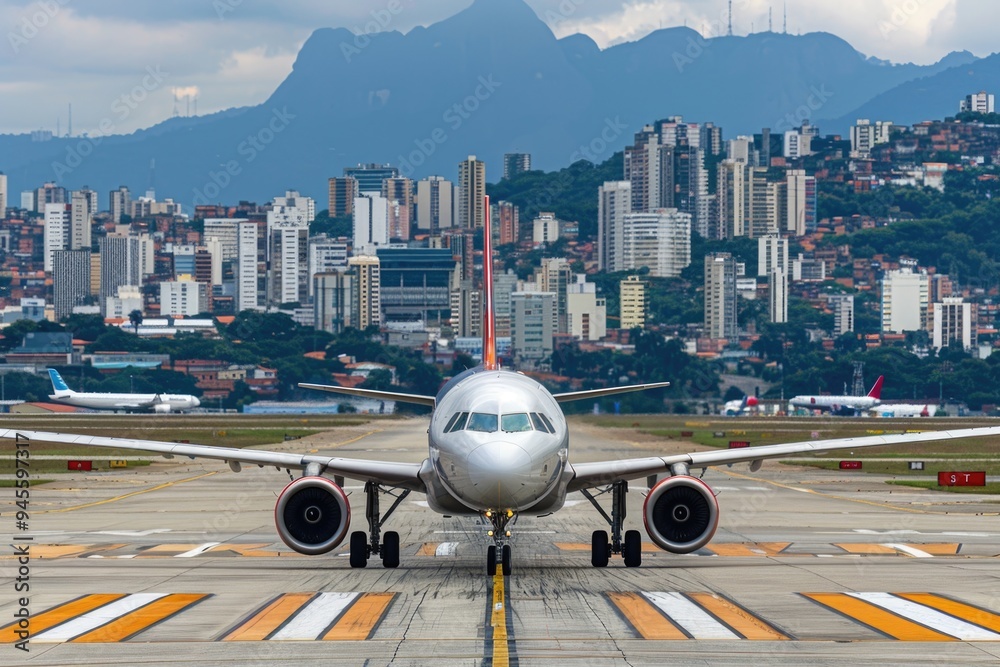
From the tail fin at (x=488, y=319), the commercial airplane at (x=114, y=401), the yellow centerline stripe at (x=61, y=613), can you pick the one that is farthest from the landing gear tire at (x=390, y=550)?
the commercial airplane at (x=114, y=401)

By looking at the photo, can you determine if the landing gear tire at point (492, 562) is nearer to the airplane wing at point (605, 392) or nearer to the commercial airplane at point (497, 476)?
the commercial airplane at point (497, 476)

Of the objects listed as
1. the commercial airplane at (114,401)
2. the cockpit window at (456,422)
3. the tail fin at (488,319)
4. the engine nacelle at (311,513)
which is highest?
the tail fin at (488,319)

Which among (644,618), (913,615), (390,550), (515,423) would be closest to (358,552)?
(390,550)

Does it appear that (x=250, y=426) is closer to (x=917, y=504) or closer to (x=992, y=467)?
(x=992, y=467)

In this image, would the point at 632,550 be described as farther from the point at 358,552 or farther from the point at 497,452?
the point at 358,552

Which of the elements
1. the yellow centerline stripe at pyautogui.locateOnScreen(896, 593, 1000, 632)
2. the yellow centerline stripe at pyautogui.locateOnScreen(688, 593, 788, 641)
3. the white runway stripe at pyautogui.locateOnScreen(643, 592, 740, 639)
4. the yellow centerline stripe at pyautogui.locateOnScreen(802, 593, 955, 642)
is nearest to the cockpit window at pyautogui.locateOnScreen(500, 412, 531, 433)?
the white runway stripe at pyautogui.locateOnScreen(643, 592, 740, 639)

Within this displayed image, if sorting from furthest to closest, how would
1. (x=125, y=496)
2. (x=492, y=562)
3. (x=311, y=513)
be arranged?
(x=125, y=496) < (x=311, y=513) < (x=492, y=562)

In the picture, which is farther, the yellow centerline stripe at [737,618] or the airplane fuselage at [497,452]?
the airplane fuselage at [497,452]
